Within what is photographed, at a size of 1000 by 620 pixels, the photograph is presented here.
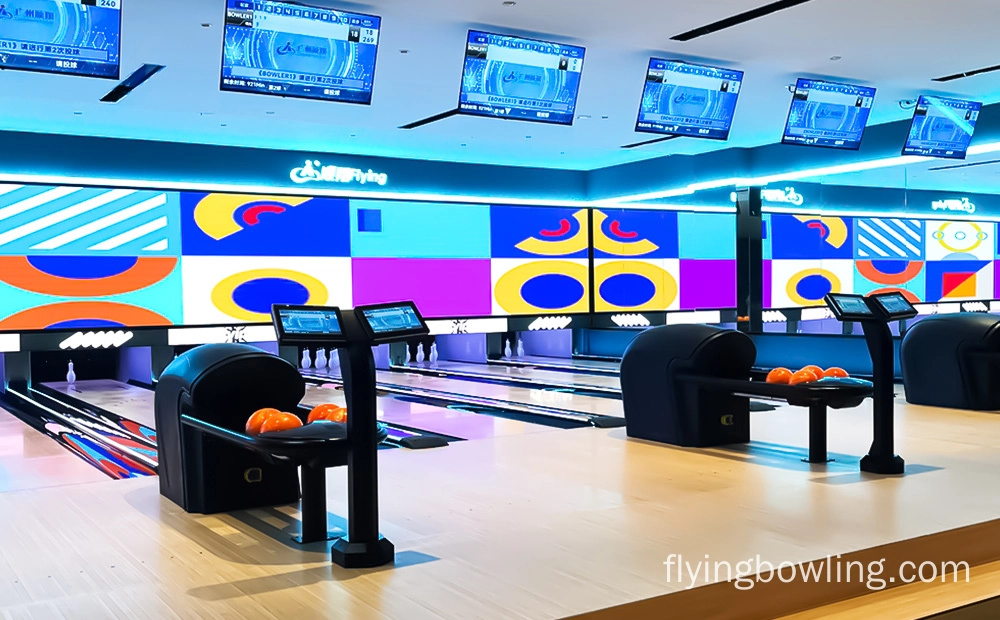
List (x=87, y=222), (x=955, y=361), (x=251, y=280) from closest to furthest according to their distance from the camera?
1. (x=955, y=361)
2. (x=87, y=222)
3. (x=251, y=280)

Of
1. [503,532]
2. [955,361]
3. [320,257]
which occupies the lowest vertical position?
[503,532]

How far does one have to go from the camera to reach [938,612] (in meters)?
3.03

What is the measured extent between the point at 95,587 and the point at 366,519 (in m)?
0.84

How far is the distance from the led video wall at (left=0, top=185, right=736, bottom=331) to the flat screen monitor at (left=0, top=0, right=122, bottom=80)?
16.2 ft

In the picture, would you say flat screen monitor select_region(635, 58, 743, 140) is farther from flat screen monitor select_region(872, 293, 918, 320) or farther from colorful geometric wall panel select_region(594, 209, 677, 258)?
colorful geometric wall panel select_region(594, 209, 677, 258)

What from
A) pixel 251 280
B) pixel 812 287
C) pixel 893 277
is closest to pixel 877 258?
pixel 893 277

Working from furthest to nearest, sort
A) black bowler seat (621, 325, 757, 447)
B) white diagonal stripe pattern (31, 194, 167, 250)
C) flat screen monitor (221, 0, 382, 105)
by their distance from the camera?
white diagonal stripe pattern (31, 194, 167, 250), black bowler seat (621, 325, 757, 447), flat screen monitor (221, 0, 382, 105)

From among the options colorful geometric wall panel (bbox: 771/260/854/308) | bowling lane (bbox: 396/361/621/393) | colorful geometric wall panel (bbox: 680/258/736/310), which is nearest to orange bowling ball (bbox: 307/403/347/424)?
bowling lane (bbox: 396/361/621/393)

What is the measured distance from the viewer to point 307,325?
3211 mm

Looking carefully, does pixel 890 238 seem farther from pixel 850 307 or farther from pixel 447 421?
pixel 850 307

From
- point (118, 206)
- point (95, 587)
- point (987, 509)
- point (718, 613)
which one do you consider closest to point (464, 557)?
point (718, 613)

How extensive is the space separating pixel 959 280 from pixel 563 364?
4.43 meters

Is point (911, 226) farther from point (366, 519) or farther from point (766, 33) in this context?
point (366, 519)

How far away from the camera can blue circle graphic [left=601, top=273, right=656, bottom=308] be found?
12.1 meters
